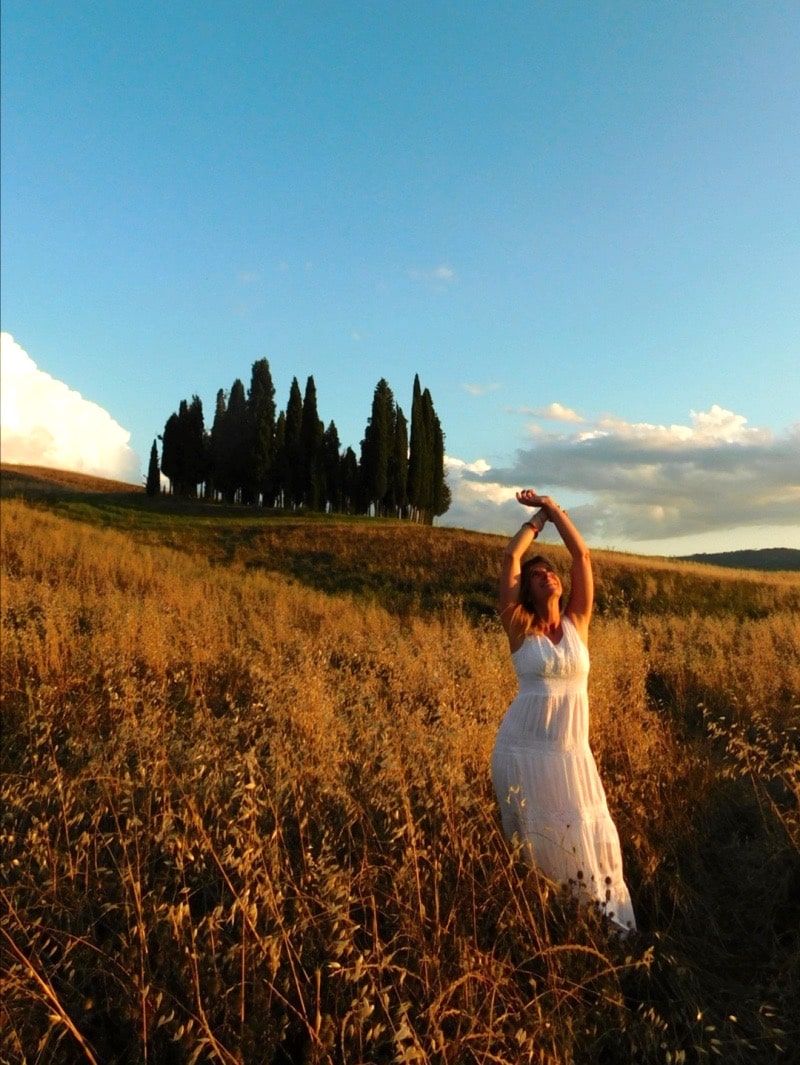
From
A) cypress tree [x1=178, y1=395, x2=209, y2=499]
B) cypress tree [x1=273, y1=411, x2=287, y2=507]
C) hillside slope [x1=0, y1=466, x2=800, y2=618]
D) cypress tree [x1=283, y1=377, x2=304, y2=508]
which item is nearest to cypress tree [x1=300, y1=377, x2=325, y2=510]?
cypress tree [x1=283, y1=377, x2=304, y2=508]

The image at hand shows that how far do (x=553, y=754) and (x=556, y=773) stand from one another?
89mm

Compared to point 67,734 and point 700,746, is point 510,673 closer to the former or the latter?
point 700,746

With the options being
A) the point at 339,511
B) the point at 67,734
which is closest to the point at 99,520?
the point at 339,511

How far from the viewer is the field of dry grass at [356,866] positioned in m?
2.48

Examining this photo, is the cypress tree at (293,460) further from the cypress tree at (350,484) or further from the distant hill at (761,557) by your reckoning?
the distant hill at (761,557)

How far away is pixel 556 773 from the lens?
359 cm

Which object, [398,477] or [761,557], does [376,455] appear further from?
[761,557]

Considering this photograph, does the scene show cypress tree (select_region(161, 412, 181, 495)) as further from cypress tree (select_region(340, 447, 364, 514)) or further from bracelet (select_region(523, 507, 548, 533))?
bracelet (select_region(523, 507, 548, 533))

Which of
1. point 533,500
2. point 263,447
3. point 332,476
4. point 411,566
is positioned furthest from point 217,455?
point 533,500

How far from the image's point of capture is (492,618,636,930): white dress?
3.48 meters

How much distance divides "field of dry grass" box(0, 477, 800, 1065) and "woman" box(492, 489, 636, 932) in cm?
17

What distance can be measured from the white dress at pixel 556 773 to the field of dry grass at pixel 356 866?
17 centimetres

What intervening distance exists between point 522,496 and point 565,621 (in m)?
0.73

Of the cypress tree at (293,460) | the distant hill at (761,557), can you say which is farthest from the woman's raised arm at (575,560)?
the distant hill at (761,557)
